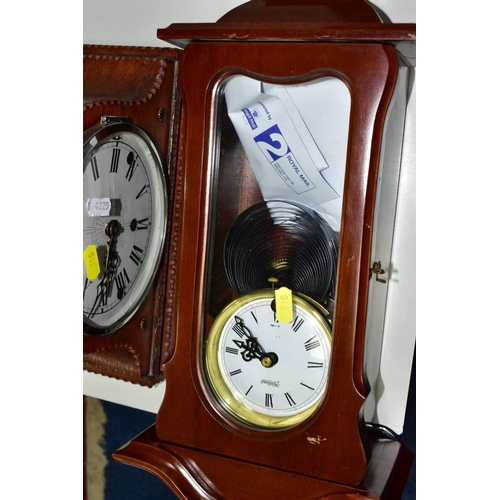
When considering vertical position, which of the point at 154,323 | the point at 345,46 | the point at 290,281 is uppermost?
the point at 345,46

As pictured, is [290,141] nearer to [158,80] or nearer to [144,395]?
[158,80]

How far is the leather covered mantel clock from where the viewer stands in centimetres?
79

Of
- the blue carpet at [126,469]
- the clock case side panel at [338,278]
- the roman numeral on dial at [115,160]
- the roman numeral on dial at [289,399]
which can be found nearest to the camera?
the clock case side panel at [338,278]

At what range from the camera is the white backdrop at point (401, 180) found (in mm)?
1042

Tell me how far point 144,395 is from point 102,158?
0.56m

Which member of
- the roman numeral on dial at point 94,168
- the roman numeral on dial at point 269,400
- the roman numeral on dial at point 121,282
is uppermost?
the roman numeral on dial at point 94,168

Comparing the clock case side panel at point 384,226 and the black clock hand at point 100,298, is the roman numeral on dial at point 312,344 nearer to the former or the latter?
the clock case side panel at point 384,226

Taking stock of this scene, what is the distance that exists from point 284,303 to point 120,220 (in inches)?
12.9

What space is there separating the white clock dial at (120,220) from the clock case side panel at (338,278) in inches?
6.7

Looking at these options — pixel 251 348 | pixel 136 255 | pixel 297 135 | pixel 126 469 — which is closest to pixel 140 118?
pixel 136 255

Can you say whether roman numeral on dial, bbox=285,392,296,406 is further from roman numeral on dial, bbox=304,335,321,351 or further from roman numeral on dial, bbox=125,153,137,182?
roman numeral on dial, bbox=125,153,137,182

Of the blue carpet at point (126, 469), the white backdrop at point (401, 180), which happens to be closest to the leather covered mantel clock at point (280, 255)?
the white backdrop at point (401, 180)
